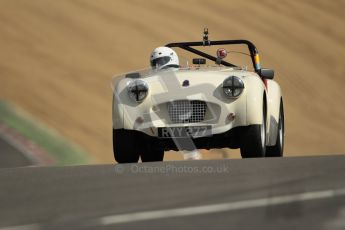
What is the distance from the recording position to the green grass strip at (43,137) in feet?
57.2

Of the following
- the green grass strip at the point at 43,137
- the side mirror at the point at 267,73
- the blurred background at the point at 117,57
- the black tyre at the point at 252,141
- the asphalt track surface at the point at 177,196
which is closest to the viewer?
the asphalt track surface at the point at 177,196

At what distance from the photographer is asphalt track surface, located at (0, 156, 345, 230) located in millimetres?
4914

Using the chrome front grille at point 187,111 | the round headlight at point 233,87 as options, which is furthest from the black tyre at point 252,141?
the chrome front grille at point 187,111

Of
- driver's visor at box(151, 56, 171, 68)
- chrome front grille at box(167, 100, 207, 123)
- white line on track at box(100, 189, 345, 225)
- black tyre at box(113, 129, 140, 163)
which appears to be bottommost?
black tyre at box(113, 129, 140, 163)

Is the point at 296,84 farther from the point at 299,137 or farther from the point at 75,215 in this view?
the point at 75,215

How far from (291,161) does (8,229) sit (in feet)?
16.3

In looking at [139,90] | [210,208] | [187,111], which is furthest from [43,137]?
[210,208]

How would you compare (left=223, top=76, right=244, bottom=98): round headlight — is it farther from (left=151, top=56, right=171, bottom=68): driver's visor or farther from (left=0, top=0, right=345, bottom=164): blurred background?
(left=0, top=0, right=345, bottom=164): blurred background

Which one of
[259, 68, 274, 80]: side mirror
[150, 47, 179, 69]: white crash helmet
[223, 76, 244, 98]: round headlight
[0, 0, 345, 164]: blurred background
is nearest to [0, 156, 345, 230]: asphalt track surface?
[223, 76, 244, 98]: round headlight

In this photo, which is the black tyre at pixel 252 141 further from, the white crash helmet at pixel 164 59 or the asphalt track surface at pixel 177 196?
the white crash helmet at pixel 164 59

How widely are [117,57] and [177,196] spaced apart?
1744 centimetres

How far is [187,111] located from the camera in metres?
10.0

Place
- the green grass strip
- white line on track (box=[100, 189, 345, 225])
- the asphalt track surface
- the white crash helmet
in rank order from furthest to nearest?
the green grass strip < the white crash helmet < white line on track (box=[100, 189, 345, 225]) < the asphalt track surface

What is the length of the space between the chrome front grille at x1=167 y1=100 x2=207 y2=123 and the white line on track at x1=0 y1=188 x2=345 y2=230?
401 centimetres
